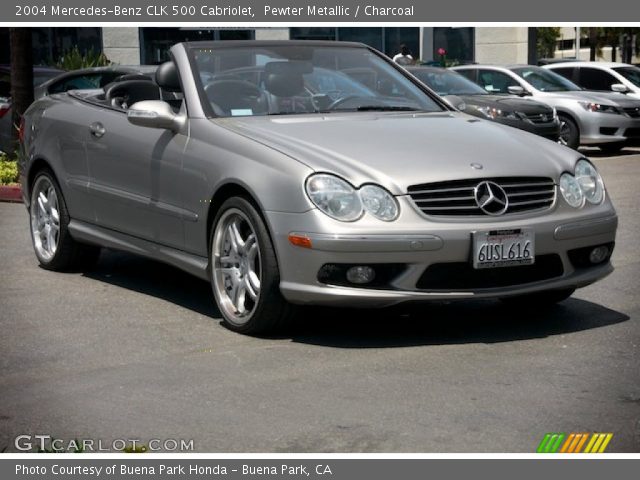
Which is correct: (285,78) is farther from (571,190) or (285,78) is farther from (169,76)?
(571,190)

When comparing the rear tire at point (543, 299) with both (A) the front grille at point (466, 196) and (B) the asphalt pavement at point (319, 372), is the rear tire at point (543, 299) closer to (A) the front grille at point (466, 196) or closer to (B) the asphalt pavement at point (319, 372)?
(B) the asphalt pavement at point (319, 372)

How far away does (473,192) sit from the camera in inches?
267

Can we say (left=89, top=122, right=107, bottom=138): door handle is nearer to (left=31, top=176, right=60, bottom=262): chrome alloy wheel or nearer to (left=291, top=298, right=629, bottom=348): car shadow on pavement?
(left=31, top=176, right=60, bottom=262): chrome alloy wheel

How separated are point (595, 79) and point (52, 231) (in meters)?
15.6

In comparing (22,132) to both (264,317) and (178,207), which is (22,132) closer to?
(178,207)

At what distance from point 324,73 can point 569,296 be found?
199 cm

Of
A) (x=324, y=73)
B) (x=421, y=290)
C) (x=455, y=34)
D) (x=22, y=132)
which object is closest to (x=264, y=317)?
(x=421, y=290)

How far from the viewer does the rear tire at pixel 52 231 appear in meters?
9.06

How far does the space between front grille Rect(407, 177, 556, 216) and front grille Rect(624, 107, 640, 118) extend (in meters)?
13.8

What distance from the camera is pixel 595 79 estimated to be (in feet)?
76.0

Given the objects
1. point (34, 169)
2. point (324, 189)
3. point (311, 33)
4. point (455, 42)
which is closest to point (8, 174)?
point (34, 169)

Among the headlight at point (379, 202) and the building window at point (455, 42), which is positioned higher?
the headlight at point (379, 202)

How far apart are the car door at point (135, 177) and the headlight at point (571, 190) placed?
2.12 m

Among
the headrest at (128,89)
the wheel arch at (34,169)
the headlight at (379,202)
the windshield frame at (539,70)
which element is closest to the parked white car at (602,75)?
the windshield frame at (539,70)
